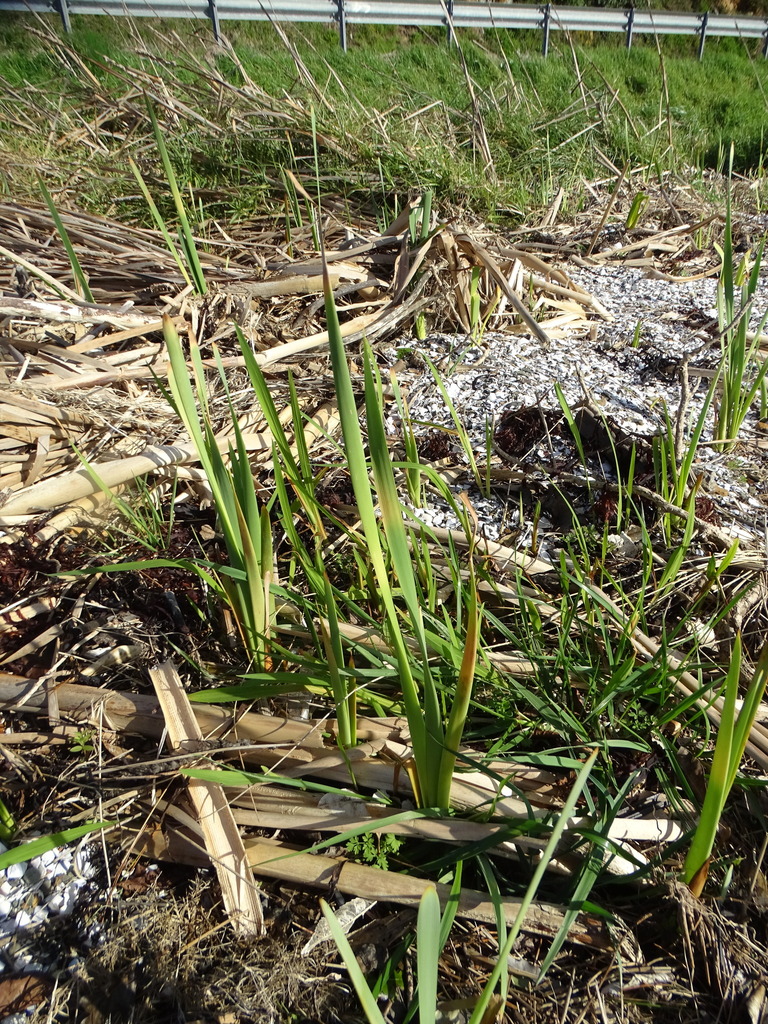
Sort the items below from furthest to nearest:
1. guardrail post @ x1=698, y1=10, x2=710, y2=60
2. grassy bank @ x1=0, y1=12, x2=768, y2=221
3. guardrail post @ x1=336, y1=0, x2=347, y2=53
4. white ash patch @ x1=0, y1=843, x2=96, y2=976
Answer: guardrail post @ x1=698, y1=10, x2=710, y2=60 < guardrail post @ x1=336, y1=0, x2=347, y2=53 < grassy bank @ x1=0, y1=12, x2=768, y2=221 < white ash patch @ x1=0, y1=843, x2=96, y2=976

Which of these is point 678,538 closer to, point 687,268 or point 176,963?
point 176,963

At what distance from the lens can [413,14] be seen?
10.5 meters

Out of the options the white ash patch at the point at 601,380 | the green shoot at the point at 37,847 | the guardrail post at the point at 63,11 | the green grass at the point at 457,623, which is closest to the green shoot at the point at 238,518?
the green grass at the point at 457,623

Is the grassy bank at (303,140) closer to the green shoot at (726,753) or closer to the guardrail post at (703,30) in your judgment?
the green shoot at (726,753)

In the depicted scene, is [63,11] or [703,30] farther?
[703,30]

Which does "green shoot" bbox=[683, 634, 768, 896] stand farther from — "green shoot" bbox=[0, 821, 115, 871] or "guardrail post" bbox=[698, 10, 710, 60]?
"guardrail post" bbox=[698, 10, 710, 60]

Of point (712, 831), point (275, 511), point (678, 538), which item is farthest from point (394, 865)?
point (678, 538)

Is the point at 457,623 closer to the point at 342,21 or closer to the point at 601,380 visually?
the point at 601,380

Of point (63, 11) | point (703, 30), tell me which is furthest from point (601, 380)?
point (703, 30)

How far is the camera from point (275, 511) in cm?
163

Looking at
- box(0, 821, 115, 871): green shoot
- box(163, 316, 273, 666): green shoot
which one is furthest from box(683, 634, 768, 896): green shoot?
box(0, 821, 115, 871): green shoot

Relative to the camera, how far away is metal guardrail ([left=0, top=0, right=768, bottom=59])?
28.9 feet

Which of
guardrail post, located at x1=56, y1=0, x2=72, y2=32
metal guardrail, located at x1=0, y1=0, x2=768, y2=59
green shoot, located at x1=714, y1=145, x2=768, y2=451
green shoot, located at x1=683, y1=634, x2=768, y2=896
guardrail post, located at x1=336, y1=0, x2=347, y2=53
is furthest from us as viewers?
guardrail post, located at x1=336, y1=0, x2=347, y2=53

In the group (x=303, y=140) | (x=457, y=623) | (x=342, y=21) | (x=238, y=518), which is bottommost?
(x=457, y=623)
